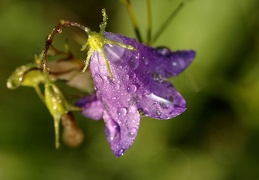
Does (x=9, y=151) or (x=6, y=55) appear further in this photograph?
(x=6, y=55)

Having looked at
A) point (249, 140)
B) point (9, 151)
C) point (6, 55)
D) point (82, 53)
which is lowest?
point (9, 151)

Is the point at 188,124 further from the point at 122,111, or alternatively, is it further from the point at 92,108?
the point at 122,111

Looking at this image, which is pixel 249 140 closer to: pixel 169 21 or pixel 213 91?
pixel 213 91

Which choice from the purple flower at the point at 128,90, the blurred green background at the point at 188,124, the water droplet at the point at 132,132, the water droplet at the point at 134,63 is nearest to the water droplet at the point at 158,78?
the purple flower at the point at 128,90

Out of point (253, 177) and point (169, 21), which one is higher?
point (169, 21)

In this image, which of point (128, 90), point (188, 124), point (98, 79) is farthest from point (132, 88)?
point (188, 124)

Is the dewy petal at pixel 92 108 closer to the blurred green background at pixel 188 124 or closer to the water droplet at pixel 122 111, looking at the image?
the water droplet at pixel 122 111

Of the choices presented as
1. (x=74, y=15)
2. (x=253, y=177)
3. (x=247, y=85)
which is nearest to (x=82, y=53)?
(x=74, y=15)
